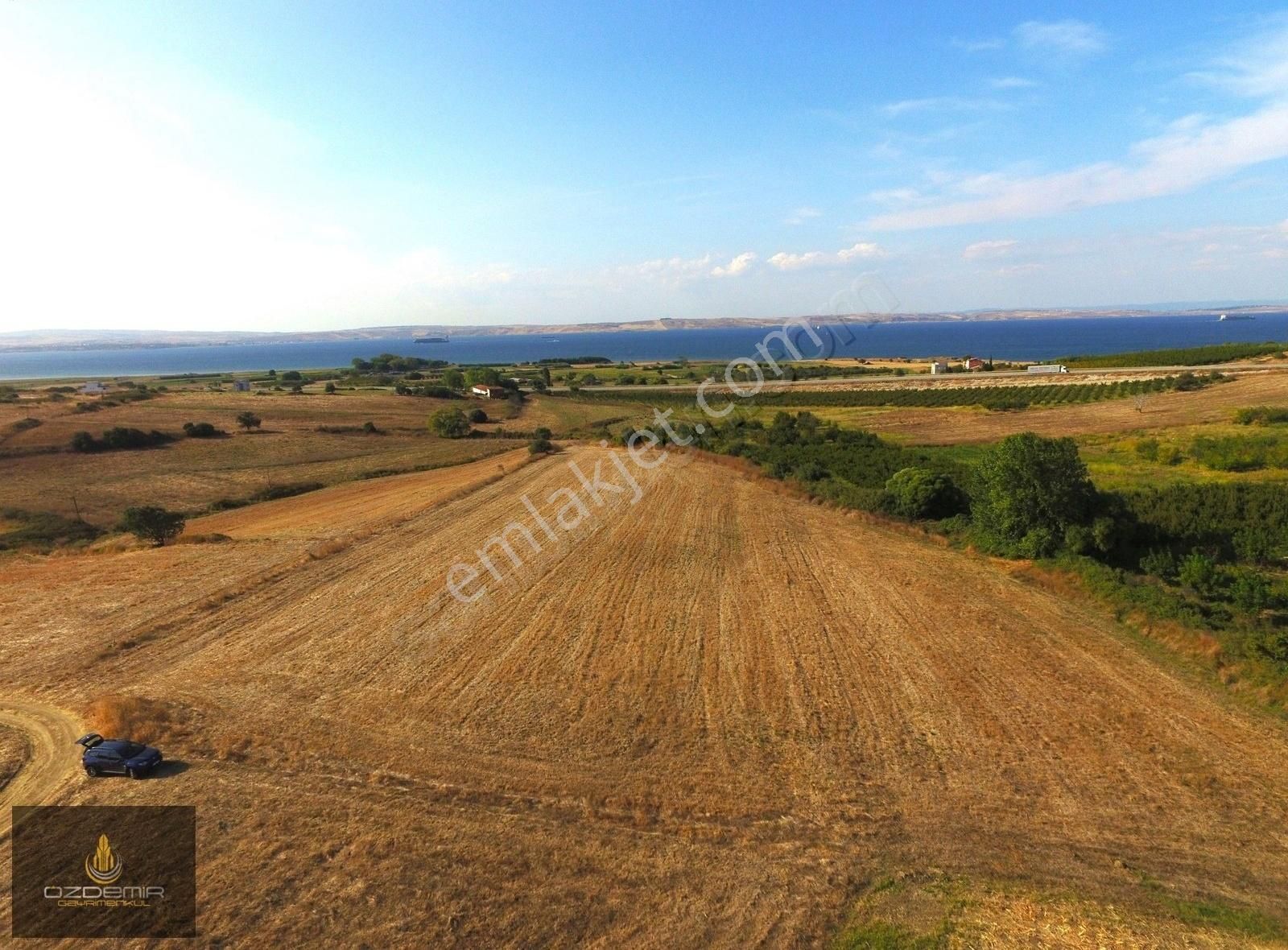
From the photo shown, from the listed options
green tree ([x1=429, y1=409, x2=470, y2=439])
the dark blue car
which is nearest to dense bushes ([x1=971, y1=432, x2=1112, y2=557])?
the dark blue car

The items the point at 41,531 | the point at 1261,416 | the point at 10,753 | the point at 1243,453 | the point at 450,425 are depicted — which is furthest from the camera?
the point at 450,425

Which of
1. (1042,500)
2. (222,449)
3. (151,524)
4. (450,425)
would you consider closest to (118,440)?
(222,449)

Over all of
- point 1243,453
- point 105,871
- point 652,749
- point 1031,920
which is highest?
point 1243,453

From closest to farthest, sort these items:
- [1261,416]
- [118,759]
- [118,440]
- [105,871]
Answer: [105,871] < [118,759] < [1261,416] < [118,440]

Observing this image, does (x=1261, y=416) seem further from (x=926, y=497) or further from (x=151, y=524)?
(x=151, y=524)

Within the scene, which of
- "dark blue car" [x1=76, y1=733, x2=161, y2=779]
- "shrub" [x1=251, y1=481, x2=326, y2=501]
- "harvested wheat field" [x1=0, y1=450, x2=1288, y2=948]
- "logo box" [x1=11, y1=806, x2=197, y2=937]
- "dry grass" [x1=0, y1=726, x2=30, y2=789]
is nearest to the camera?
"logo box" [x1=11, y1=806, x2=197, y2=937]

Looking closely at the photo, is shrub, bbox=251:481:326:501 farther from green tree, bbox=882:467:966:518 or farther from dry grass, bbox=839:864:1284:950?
dry grass, bbox=839:864:1284:950

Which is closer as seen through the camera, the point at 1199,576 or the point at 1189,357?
the point at 1199,576
